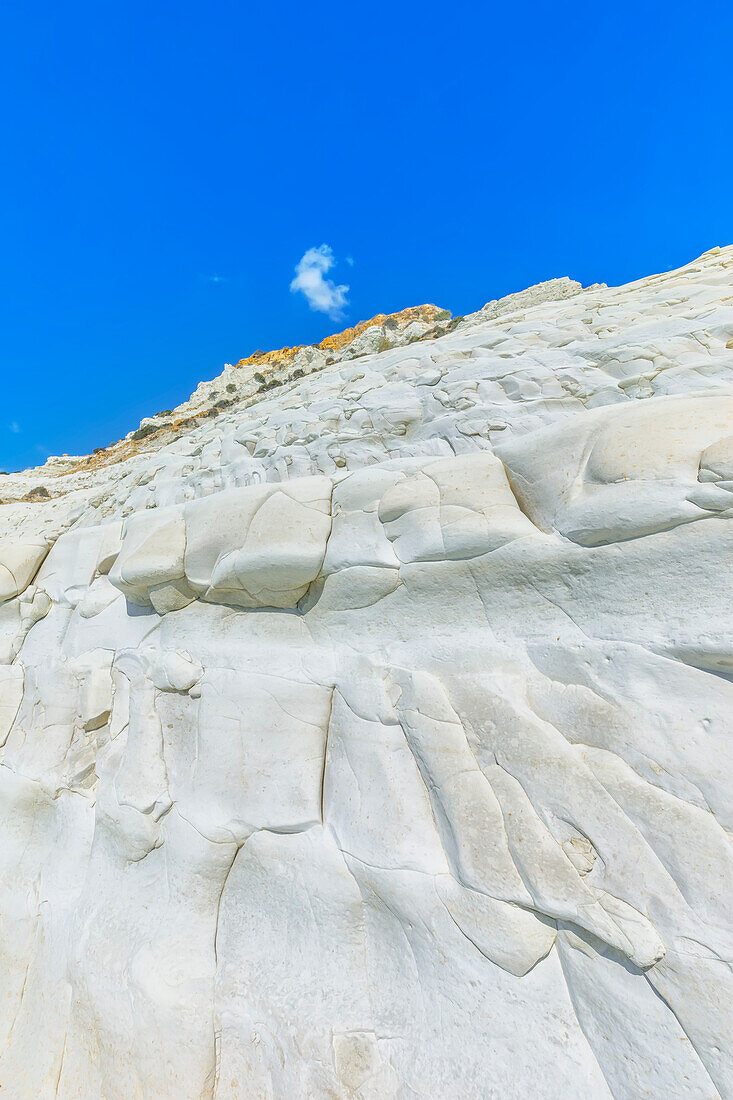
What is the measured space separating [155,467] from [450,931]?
9022 mm

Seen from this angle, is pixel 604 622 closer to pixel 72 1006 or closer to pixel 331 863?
pixel 331 863

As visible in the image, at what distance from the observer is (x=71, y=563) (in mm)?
5918

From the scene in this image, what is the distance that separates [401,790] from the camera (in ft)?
10.3

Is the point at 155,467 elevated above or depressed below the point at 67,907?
above

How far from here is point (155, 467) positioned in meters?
8.88

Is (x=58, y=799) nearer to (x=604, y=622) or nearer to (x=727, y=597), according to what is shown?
(x=604, y=622)

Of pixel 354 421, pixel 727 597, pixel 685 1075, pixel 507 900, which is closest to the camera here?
pixel 685 1075

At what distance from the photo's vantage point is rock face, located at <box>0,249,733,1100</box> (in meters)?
2.42

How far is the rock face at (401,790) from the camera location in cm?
242

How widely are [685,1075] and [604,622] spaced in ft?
7.60

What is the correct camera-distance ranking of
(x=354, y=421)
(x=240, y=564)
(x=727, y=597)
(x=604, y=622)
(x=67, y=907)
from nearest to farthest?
(x=727, y=597), (x=604, y=622), (x=67, y=907), (x=240, y=564), (x=354, y=421)

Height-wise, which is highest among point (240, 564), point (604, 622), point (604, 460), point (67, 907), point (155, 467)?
point (155, 467)

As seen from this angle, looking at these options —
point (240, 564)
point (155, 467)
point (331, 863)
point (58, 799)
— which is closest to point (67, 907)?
point (58, 799)

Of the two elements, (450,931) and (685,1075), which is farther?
(450,931)
